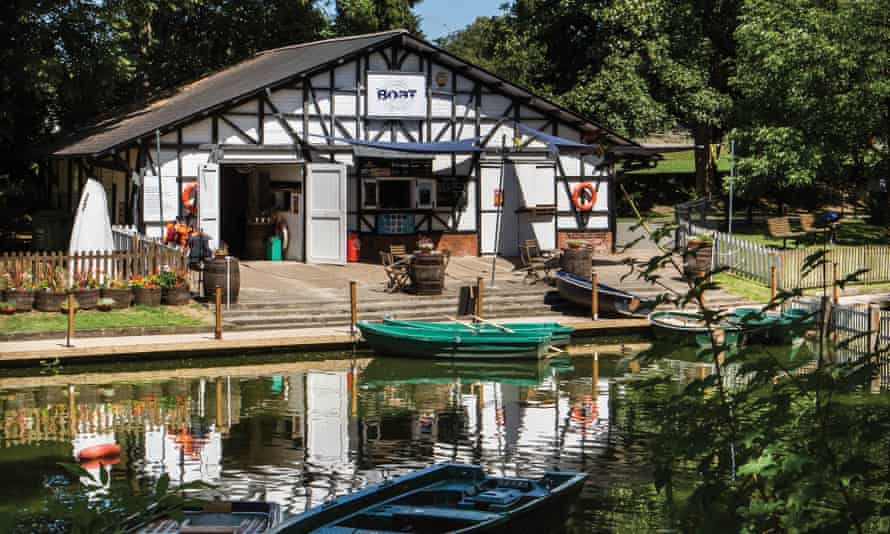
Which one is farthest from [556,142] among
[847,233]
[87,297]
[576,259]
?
[847,233]

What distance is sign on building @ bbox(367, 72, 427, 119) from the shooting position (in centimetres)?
3488

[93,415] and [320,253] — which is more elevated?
[320,253]

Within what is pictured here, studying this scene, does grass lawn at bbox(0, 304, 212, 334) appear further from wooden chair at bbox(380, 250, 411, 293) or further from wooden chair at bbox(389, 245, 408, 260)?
wooden chair at bbox(389, 245, 408, 260)

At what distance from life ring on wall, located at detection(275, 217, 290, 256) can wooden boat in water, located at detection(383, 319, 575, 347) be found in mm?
8772

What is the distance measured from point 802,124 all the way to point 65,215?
896 inches

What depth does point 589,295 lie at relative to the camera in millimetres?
29656

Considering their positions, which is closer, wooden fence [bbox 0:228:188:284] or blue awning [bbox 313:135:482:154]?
wooden fence [bbox 0:228:188:284]

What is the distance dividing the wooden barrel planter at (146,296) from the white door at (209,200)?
16.7 feet

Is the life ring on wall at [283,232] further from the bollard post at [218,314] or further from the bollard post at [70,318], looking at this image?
the bollard post at [70,318]

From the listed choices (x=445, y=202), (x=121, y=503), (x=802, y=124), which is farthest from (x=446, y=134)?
(x=121, y=503)

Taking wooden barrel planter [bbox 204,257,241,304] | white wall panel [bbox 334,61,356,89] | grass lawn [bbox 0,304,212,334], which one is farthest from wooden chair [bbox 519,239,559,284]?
grass lawn [bbox 0,304,212,334]

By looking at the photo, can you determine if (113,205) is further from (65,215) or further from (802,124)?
(802,124)

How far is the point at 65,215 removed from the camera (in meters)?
36.5

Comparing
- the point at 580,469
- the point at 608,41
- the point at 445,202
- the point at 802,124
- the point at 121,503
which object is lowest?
the point at 580,469
